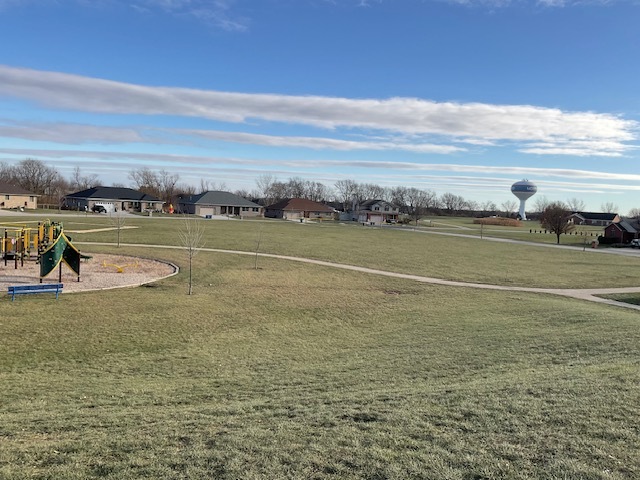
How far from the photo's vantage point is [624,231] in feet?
216

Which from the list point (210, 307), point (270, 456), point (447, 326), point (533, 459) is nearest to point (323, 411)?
point (270, 456)

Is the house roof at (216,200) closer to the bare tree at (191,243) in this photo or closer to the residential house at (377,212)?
the residential house at (377,212)

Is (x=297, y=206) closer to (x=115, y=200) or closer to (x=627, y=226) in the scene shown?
(x=115, y=200)

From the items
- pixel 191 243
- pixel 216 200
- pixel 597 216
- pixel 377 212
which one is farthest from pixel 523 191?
pixel 191 243

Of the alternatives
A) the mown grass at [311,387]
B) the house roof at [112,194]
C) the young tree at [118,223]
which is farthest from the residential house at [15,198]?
the mown grass at [311,387]

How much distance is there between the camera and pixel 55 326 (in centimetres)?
1371

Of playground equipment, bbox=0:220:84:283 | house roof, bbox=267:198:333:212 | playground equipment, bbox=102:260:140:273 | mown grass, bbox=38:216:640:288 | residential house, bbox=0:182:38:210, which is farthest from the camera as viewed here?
house roof, bbox=267:198:333:212

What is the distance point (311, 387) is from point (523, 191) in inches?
7136

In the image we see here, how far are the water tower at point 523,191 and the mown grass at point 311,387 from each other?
16731 centimetres

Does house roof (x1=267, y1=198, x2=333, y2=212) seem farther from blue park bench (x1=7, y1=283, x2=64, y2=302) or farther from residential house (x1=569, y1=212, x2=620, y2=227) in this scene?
blue park bench (x1=7, y1=283, x2=64, y2=302)

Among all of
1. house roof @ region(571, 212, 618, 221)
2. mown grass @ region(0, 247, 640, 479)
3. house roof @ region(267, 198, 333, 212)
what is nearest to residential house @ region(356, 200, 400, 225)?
house roof @ region(267, 198, 333, 212)

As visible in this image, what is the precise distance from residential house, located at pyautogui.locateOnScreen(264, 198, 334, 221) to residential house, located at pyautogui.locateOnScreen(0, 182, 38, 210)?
48.3 meters

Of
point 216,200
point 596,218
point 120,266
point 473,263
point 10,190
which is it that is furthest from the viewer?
point 596,218

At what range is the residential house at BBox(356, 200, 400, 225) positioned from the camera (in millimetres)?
118825
